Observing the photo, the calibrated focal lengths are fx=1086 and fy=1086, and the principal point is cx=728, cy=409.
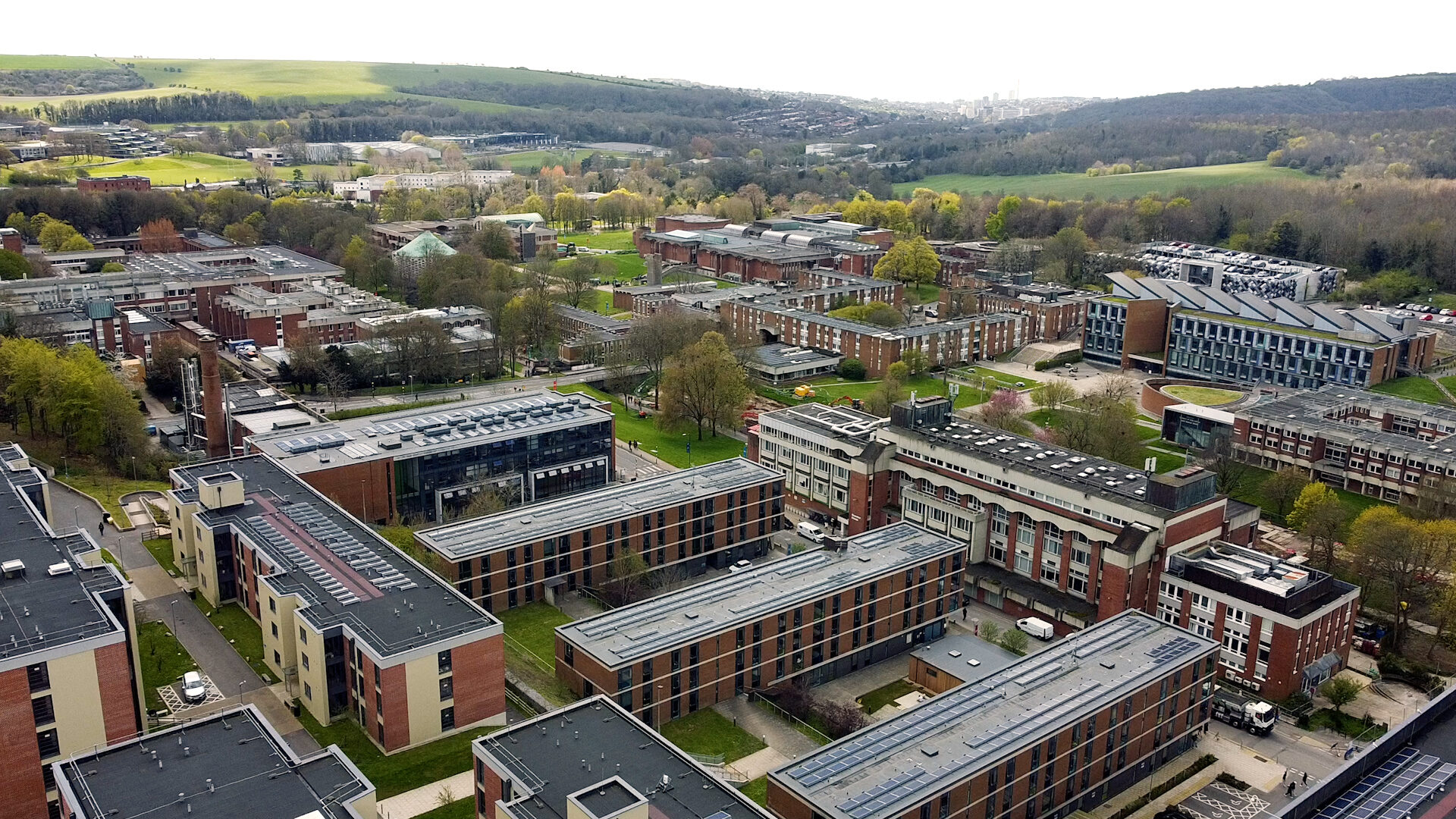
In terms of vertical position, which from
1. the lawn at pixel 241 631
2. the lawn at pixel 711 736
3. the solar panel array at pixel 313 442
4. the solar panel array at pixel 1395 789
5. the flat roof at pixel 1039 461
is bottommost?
the lawn at pixel 711 736

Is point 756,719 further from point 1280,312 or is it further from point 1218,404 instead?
point 1280,312

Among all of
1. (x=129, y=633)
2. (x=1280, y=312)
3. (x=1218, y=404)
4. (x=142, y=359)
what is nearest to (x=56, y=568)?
(x=129, y=633)

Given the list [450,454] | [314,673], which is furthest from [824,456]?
[314,673]

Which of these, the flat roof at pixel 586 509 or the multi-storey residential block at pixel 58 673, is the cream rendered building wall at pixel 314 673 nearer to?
the multi-storey residential block at pixel 58 673

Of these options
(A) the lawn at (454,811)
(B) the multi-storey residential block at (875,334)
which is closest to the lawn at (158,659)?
(A) the lawn at (454,811)

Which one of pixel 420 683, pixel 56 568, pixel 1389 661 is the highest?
pixel 56 568

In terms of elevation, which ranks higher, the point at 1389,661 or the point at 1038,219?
the point at 1038,219

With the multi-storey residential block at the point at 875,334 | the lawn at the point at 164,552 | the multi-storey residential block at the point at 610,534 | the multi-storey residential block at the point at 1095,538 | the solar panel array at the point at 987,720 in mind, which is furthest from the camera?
the multi-storey residential block at the point at 875,334
